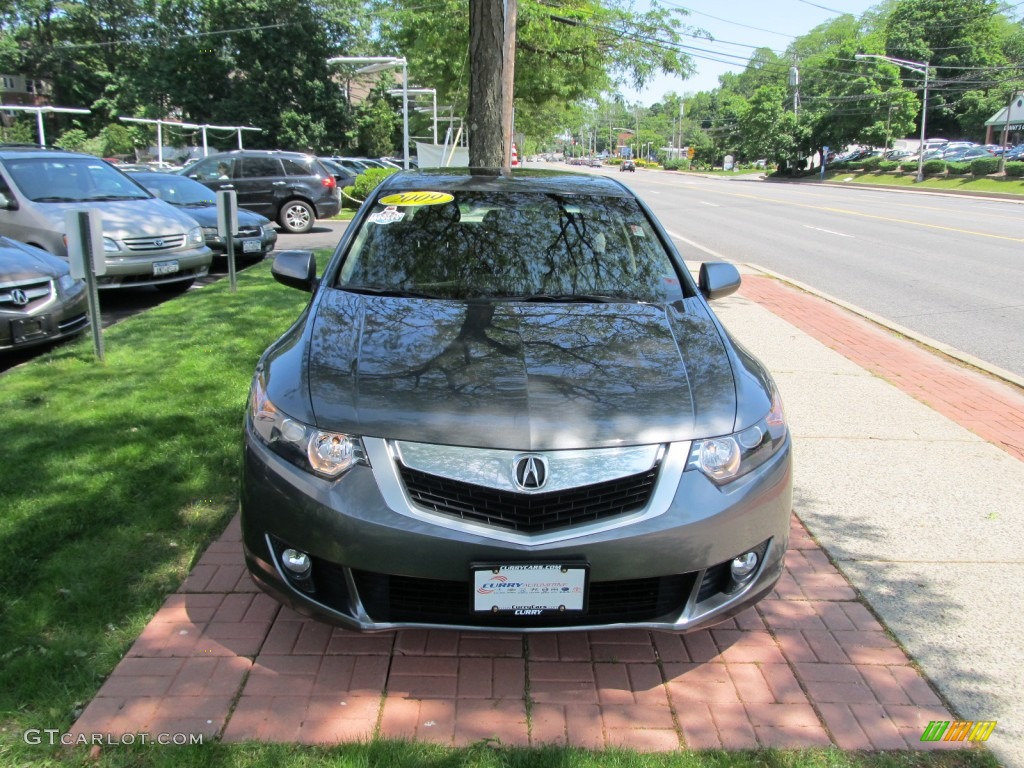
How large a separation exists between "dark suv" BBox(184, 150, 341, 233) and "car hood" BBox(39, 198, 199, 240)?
7759 mm

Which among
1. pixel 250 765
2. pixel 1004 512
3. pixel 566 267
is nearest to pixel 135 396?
pixel 566 267

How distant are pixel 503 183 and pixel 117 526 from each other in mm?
2551

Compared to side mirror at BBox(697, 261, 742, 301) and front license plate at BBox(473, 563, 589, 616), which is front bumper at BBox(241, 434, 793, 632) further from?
side mirror at BBox(697, 261, 742, 301)

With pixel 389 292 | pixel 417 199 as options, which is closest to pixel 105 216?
pixel 417 199

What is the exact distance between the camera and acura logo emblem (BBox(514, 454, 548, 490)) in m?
2.42

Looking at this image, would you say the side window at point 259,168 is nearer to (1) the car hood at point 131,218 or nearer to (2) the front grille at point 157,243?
(1) the car hood at point 131,218

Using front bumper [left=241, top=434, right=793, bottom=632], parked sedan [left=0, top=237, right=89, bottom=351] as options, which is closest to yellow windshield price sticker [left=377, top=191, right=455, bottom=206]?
front bumper [left=241, top=434, right=793, bottom=632]

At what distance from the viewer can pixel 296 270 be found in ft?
12.9

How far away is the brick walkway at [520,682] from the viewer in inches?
98.0

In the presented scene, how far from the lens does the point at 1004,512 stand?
4.13 metres

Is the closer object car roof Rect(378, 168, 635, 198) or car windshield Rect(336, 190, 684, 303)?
car windshield Rect(336, 190, 684, 303)

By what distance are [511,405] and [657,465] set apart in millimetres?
504

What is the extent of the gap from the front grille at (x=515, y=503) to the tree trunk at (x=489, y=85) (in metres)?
6.16

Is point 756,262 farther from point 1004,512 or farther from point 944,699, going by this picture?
point 944,699
